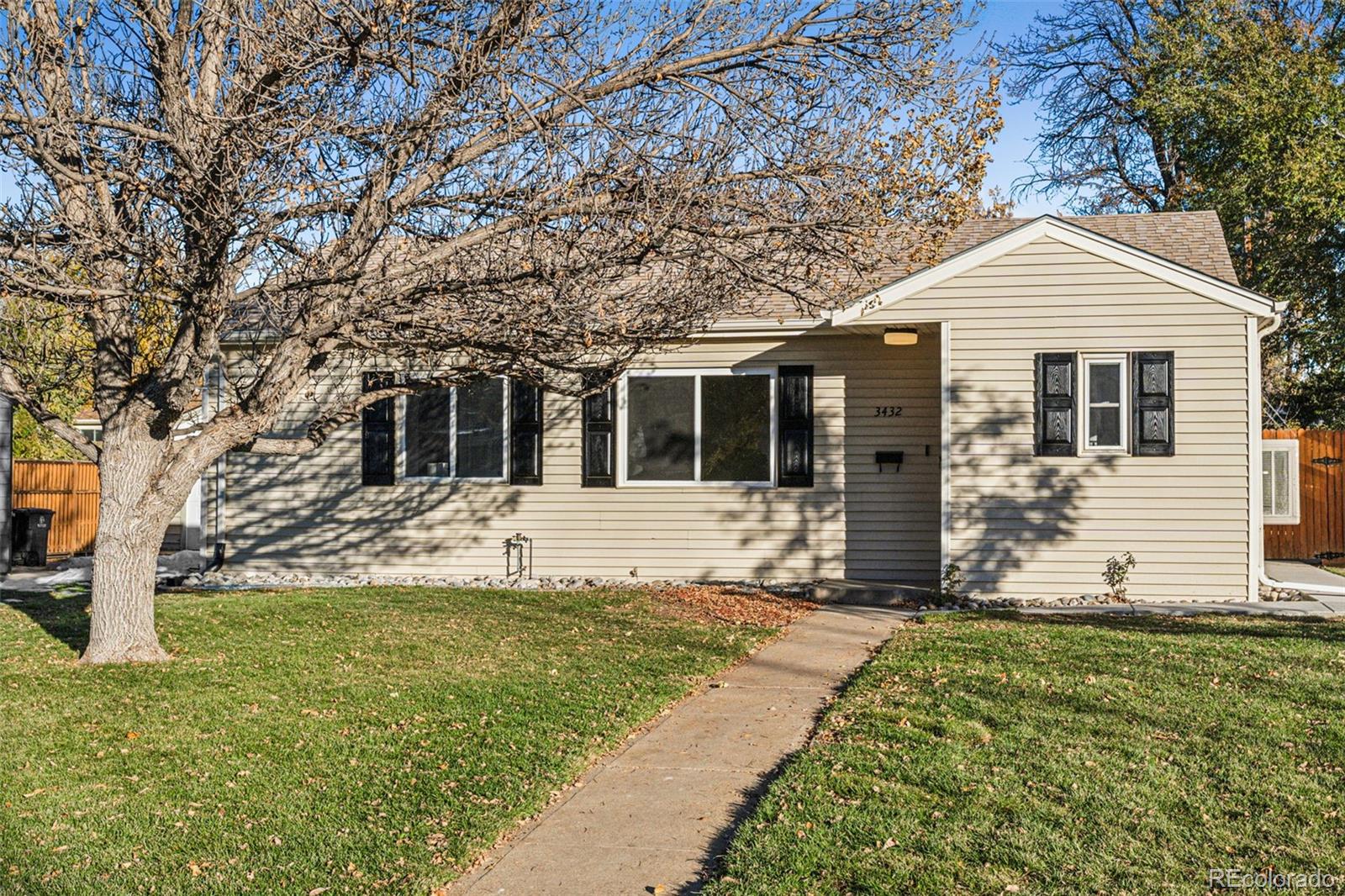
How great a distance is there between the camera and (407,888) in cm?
401

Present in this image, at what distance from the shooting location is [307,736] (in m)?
5.97

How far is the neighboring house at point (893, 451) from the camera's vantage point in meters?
11.3

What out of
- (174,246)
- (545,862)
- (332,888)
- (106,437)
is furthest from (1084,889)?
(106,437)

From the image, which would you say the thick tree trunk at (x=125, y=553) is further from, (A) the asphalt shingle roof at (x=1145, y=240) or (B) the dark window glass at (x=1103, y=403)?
(B) the dark window glass at (x=1103, y=403)

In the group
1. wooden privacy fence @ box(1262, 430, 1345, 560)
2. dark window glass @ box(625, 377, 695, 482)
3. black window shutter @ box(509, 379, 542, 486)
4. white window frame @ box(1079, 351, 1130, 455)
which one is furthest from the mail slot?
wooden privacy fence @ box(1262, 430, 1345, 560)

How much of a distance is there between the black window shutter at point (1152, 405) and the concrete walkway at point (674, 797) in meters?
4.87

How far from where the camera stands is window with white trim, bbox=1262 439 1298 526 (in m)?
13.3

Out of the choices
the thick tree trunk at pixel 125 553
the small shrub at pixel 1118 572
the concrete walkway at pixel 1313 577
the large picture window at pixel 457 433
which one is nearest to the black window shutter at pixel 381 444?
the large picture window at pixel 457 433

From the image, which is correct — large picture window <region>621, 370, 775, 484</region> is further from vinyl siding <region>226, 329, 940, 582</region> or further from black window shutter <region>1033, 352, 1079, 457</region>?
black window shutter <region>1033, 352, 1079, 457</region>

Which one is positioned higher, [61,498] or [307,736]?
[61,498]

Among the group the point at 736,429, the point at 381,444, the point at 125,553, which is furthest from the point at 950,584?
the point at 125,553

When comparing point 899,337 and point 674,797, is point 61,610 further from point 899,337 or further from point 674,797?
point 899,337

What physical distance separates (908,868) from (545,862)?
4.59 feet

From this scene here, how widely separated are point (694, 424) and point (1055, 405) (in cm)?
407
